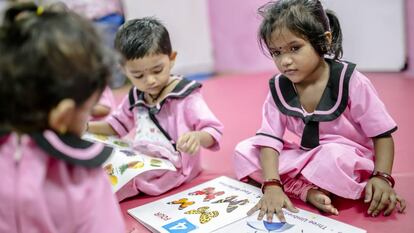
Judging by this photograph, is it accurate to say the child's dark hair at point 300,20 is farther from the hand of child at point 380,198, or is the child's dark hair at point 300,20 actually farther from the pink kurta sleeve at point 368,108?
the hand of child at point 380,198

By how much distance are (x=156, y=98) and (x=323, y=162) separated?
461 mm

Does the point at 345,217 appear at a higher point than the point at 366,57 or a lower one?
lower

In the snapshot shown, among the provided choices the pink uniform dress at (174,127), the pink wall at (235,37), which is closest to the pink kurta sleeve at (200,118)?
the pink uniform dress at (174,127)

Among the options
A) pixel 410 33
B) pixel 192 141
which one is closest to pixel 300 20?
pixel 192 141

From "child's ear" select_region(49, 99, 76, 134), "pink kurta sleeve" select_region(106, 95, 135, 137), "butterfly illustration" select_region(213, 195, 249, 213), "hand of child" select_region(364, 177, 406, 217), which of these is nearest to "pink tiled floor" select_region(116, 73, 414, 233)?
"hand of child" select_region(364, 177, 406, 217)

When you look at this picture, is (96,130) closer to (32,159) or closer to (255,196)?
(255,196)

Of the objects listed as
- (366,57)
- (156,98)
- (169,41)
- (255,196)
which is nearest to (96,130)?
(156,98)

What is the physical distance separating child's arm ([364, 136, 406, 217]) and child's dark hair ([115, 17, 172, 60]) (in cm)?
54

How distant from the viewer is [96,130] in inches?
52.0

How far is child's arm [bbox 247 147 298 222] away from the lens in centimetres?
95

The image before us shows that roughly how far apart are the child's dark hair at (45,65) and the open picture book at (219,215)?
17.2 inches

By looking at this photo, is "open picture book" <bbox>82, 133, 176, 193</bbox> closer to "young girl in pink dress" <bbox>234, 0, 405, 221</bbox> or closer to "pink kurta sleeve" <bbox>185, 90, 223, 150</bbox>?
"pink kurta sleeve" <bbox>185, 90, 223, 150</bbox>

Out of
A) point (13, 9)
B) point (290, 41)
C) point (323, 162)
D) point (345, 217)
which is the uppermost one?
point (13, 9)

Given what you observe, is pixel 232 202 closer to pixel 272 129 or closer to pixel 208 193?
pixel 208 193
